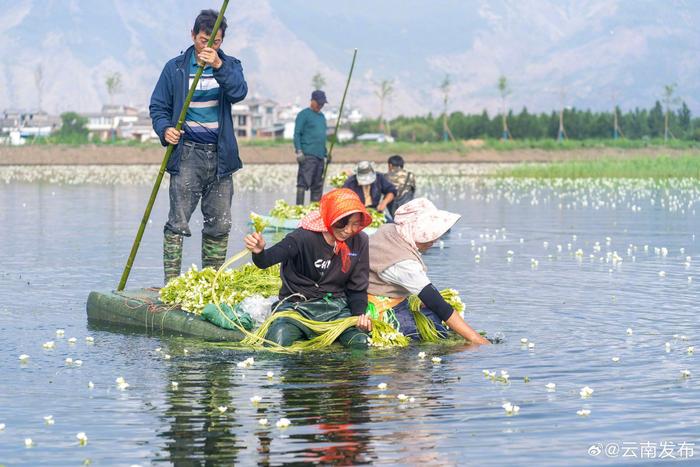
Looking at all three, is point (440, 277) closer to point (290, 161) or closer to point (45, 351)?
point (45, 351)

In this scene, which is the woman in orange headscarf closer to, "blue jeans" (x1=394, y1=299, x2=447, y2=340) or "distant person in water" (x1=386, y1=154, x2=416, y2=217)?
"blue jeans" (x1=394, y1=299, x2=447, y2=340)

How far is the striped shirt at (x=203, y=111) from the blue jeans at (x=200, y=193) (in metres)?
0.13

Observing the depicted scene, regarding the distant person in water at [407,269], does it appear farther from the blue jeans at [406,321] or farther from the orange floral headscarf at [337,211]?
the orange floral headscarf at [337,211]

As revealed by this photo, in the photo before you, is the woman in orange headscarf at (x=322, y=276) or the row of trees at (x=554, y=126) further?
the row of trees at (x=554, y=126)

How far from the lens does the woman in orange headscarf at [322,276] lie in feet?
32.7

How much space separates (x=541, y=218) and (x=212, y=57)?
17245 mm

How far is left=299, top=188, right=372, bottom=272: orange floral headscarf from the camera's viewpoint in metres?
9.56

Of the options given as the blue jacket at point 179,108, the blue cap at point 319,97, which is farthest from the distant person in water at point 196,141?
the blue cap at point 319,97

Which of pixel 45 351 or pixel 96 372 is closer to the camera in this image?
pixel 96 372

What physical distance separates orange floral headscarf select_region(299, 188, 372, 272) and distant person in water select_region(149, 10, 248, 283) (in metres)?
2.27

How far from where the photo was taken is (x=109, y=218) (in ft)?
89.1

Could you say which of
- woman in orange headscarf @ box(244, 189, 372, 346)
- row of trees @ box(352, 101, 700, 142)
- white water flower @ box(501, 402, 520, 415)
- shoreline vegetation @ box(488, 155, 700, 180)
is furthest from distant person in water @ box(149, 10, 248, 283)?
row of trees @ box(352, 101, 700, 142)

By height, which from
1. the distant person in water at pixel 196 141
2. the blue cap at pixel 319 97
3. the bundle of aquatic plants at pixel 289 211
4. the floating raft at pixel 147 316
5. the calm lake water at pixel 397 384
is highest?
the blue cap at pixel 319 97

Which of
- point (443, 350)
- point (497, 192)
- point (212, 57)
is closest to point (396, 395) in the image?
point (443, 350)
